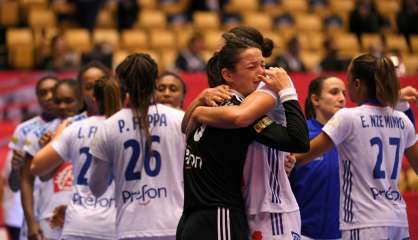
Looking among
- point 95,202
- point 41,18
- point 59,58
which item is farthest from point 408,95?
point 41,18

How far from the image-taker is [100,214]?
730cm

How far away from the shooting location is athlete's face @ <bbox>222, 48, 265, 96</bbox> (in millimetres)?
5441

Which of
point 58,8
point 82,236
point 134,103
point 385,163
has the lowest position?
point 82,236

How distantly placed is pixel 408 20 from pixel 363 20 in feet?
2.66

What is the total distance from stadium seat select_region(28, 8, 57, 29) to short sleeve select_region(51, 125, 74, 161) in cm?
1005

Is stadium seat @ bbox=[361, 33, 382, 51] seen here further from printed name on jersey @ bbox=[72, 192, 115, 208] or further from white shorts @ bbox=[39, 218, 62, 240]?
printed name on jersey @ bbox=[72, 192, 115, 208]

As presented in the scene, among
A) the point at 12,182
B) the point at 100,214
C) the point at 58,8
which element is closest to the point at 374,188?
the point at 100,214

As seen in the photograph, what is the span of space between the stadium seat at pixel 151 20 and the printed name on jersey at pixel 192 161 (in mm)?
12863

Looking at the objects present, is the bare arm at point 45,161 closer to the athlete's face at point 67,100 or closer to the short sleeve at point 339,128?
the athlete's face at point 67,100

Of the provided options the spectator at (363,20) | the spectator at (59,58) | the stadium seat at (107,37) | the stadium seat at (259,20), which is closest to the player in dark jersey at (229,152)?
the spectator at (59,58)

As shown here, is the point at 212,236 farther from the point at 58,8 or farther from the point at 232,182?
the point at 58,8

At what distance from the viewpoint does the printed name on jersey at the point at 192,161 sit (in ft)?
17.9

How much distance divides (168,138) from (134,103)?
0.99ft

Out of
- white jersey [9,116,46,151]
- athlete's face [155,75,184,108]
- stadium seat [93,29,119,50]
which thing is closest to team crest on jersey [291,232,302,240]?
athlete's face [155,75,184,108]
